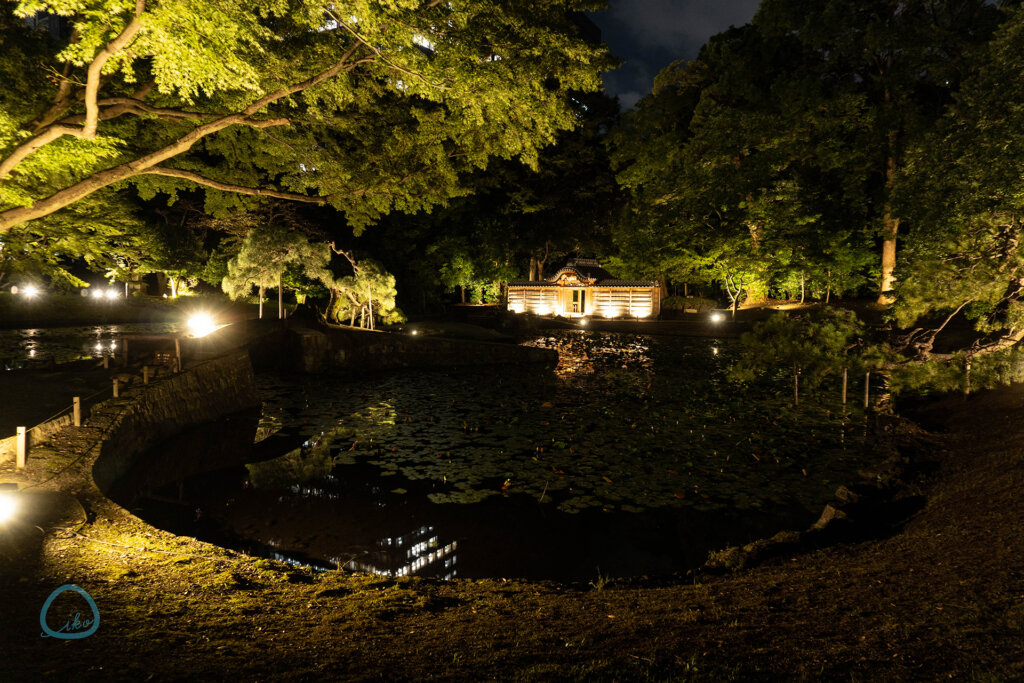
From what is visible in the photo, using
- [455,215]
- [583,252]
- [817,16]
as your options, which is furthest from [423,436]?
[583,252]

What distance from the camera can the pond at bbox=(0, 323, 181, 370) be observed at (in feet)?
54.7

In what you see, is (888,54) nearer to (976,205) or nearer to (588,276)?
(588,276)

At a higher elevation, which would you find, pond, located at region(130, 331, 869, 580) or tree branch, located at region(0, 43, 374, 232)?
tree branch, located at region(0, 43, 374, 232)

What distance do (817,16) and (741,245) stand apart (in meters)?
10.8

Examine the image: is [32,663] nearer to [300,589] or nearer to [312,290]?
[300,589]

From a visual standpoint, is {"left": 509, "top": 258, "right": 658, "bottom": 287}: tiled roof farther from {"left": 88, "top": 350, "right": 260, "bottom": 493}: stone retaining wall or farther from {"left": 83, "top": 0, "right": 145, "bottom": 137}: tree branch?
{"left": 83, "top": 0, "right": 145, "bottom": 137}: tree branch

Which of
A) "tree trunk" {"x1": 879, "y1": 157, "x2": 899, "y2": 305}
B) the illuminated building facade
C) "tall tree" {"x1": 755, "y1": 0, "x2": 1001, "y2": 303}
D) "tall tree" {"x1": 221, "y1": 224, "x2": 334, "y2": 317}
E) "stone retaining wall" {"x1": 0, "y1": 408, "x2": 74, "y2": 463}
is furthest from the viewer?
the illuminated building facade

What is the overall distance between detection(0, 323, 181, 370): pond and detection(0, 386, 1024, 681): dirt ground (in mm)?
11934

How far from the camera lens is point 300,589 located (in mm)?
4531

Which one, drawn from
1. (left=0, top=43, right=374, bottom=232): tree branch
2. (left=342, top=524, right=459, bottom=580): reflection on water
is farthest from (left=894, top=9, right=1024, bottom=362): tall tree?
(left=0, top=43, right=374, bottom=232): tree branch

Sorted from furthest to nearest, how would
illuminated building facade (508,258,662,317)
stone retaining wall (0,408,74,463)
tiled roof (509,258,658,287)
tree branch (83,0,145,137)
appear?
1. tiled roof (509,258,658,287)
2. illuminated building facade (508,258,662,317)
3. stone retaining wall (0,408,74,463)
4. tree branch (83,0,145,137)

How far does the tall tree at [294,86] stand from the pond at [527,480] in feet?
16.9

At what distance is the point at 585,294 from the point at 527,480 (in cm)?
3404

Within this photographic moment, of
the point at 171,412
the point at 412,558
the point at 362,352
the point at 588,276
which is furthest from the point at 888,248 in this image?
the point at 171,412
